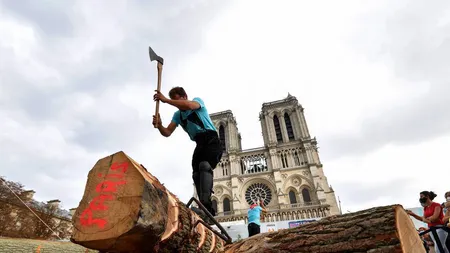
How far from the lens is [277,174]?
31797 mm

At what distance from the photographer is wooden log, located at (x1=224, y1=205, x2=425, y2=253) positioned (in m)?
1.29

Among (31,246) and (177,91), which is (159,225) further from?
(31,246)

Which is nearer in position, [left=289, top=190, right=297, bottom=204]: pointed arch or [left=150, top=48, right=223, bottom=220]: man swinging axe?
[left=150, top=48, right=223, bottom=220]: man swinging axe

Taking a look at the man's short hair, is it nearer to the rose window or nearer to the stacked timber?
the stacked timber

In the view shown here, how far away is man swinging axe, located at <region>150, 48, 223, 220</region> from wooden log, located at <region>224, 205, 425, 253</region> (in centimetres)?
103

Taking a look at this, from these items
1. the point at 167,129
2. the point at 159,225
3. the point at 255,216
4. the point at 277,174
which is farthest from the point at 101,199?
the point at 277,174

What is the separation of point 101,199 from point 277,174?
32016 mm

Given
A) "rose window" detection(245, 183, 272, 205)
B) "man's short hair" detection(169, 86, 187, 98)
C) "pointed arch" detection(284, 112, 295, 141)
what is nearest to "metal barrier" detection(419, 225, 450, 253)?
"man's short hair" detection(169, 86, 187, 98)

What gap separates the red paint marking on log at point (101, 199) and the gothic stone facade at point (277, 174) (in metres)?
29.5

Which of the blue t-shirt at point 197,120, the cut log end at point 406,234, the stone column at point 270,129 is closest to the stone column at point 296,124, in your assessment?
the stone column at point 270,129

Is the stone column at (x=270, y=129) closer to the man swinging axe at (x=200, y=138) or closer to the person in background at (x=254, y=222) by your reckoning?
the person in background at (x=254, y=222)

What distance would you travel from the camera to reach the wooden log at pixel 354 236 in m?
1.29

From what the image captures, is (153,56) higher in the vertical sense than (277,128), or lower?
lower

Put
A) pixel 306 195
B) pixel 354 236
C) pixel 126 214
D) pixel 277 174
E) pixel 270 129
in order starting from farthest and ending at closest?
pixel 270 129 < pixel 277 174 < pixel 306 195 < pixel 354 236 < pixel 126 214
